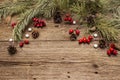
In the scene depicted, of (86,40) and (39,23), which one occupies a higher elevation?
(39,23)

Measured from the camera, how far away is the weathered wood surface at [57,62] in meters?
1.74

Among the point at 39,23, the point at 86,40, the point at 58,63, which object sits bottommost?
the point at 58,63

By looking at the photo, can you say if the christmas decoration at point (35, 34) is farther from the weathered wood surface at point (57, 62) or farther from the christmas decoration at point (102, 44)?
the christmas decoration at point (102, 44)

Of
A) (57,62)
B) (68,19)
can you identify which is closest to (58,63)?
(57,62)

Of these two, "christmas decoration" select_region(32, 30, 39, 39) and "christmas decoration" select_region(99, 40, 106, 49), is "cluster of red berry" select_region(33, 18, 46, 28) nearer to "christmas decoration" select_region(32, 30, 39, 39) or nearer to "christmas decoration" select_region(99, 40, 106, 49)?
"christmas decoration" select_region(32, 30, 39, 39)

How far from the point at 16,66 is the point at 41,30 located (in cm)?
33

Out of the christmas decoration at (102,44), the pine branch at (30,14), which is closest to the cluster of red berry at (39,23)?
the pine branch at (30,14)

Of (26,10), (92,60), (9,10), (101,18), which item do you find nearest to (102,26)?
(101,18)

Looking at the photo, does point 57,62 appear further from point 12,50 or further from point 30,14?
point 30,14

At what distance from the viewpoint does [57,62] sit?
182 cm

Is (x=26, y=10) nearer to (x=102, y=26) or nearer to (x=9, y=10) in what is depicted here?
(x=9, y=10)

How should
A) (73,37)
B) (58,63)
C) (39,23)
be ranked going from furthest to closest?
(39,23), (73,37), (58,63)

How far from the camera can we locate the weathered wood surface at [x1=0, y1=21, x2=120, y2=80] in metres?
1.74

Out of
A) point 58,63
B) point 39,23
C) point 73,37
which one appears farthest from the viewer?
point 39,23
